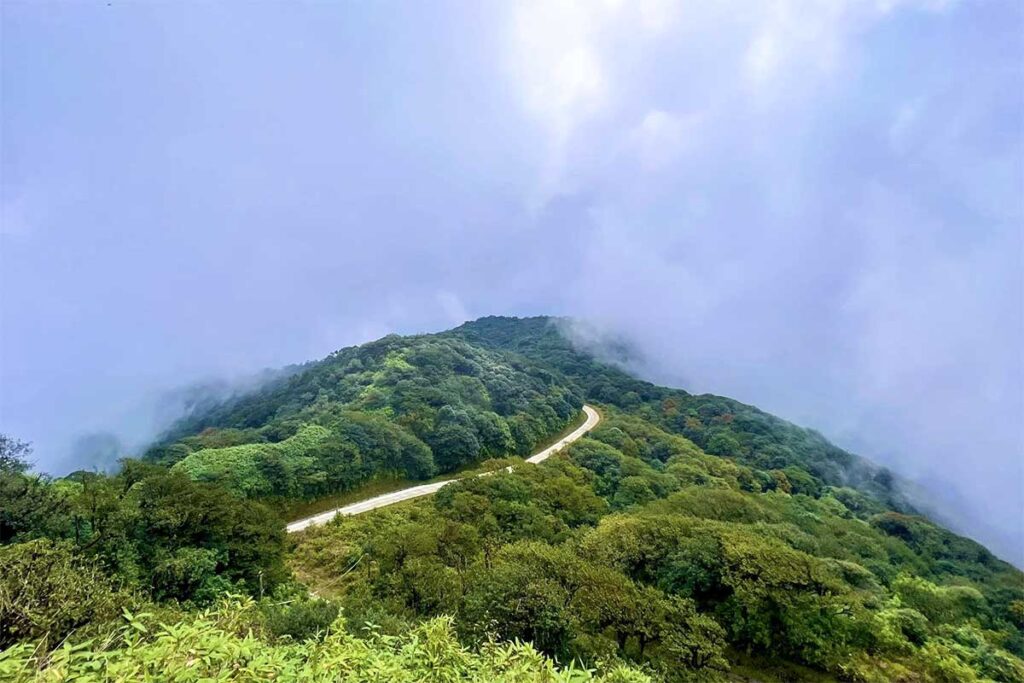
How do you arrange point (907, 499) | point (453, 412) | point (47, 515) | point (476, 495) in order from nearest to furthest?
point (47, 515)
point (476, 495)
point (453, 412)
point (907, 499)

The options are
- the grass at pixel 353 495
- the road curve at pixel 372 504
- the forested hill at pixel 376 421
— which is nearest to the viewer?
the road curve at pixel 372 504

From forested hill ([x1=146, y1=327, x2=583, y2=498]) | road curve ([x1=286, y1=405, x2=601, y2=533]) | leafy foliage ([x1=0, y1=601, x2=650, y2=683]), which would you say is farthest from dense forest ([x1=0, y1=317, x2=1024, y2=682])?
road curve ([x1=286, y1=405, x2=601, y2=533])

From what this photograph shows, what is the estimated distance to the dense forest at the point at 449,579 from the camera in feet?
20.2

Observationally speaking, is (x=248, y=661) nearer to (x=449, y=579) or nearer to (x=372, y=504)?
(x=449, y=579)

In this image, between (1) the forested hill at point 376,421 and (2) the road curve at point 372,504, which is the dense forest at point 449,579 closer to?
(1) the forested hill at point 376,421

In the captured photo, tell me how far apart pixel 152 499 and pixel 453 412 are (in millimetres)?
35016

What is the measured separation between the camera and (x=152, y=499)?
1952cm

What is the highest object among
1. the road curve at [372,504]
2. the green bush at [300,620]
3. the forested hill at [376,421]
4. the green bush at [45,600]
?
the forested hill at [376,421]

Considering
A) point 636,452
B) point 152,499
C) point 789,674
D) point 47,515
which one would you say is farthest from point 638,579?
→ point 636,452

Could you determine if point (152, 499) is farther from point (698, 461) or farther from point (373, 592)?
point (698, 461)

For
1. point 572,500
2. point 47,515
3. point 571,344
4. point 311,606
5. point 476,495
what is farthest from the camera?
point 571,344

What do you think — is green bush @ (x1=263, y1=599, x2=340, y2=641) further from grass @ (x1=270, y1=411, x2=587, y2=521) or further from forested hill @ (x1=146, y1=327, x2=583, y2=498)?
forested hill @ (x1=146, y1=327, x2=583, y2=498)

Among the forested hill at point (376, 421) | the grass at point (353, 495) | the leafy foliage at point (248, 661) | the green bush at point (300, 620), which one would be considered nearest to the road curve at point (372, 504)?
the grass at point (353, 495)

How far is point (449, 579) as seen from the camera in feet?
61.5
